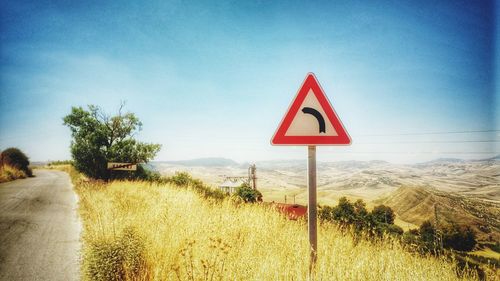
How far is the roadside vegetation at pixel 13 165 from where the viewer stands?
640 inches

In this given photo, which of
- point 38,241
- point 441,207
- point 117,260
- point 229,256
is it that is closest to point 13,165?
point 38,241

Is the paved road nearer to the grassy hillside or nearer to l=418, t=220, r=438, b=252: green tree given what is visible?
l=418, t=220, r=438, b=252: green tree

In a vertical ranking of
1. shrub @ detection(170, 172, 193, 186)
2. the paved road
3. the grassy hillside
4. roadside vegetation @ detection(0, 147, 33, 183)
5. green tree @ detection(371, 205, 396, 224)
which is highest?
roadside vegetation @ detection(0, 147, 33, 183)

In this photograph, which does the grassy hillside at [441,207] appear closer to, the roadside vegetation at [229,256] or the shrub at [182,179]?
the shrub at [182,179]

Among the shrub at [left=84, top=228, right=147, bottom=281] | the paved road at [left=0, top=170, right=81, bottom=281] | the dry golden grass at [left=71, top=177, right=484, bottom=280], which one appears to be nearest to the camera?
the dry golden grass at [left=71, top=177, right=484, bottom=280]

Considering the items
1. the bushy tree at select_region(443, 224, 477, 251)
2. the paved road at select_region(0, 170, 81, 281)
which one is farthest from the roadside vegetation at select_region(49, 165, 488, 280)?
the bushy tree at select_region(443, 224, 477, 251)

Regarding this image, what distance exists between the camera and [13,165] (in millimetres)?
18391

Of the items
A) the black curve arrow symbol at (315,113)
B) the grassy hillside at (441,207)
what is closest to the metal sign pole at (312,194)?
the black curve arrow symbol at (315,113)

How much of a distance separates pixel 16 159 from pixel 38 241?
21056mm

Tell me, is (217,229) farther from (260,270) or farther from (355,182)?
(355,182)

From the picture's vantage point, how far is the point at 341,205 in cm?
1099

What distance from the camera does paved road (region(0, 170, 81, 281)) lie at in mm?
3648

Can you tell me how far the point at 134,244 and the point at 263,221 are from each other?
2.84 metres

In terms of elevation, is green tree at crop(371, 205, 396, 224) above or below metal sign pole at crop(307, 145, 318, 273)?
below
